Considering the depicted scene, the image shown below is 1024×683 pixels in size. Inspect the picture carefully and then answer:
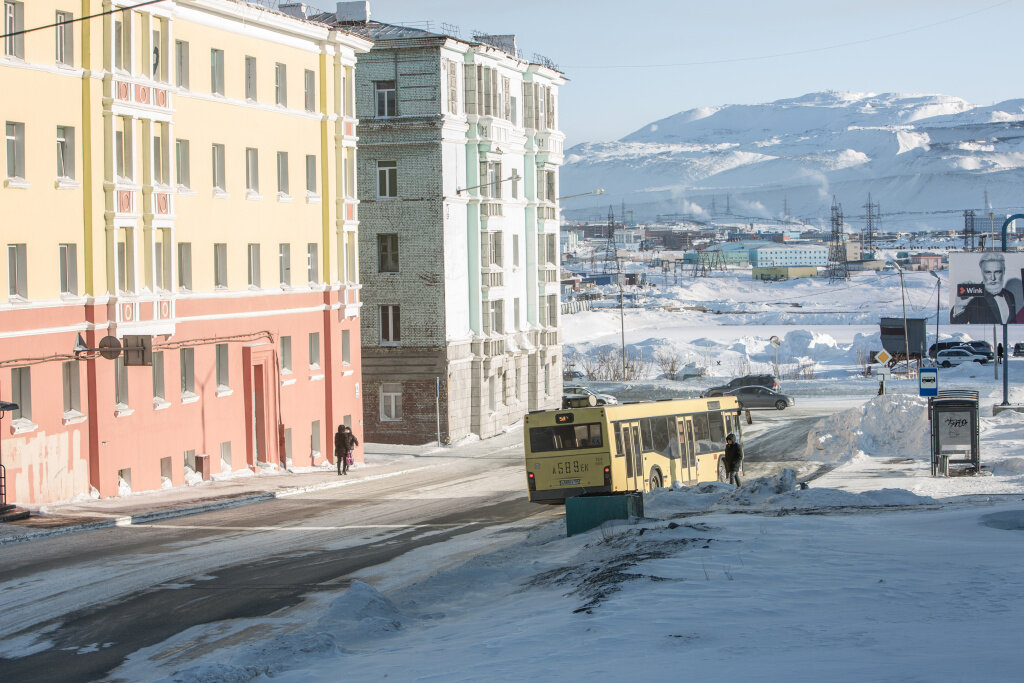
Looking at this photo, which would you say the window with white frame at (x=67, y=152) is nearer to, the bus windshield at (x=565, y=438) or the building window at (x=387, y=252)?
the bus windshield at (x=565, y=438)

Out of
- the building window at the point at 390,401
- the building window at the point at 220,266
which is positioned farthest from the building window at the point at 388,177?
the building window at the point at 220,266

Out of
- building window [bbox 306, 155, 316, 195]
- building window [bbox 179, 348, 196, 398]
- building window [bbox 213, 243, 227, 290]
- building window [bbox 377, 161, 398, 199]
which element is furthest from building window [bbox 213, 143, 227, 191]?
building window [bbox 377, 161, 398, 199]

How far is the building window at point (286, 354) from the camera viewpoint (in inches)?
1825

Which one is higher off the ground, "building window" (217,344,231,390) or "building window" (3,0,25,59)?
"building window" (3,0,25,59)

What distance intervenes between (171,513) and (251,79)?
58.3 feet

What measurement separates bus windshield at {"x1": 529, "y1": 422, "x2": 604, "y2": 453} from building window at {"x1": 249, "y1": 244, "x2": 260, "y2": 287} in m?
15.4

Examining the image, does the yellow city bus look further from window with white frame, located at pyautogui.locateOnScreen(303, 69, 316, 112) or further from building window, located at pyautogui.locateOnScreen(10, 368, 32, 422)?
window with white frame, located at pyautogui.locateOnScreen(303, 69, 316, 112)

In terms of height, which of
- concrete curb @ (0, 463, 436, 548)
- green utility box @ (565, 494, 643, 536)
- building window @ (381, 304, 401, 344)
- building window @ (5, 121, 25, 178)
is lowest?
concrete curb @ (0, 463, 436, 548)

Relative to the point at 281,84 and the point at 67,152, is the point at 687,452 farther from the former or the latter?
the point at 281,84

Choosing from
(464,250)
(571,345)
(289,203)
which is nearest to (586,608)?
(289,203)

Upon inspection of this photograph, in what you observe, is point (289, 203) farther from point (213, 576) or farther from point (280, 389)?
point (213, 576)

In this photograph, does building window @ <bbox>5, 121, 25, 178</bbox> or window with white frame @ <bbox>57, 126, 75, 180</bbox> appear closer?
building window @ <bbox>5, 121, 25, 178</bbox>

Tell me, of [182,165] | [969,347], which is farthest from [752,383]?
[182,165]

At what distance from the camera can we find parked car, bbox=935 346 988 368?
9300 centimetres
